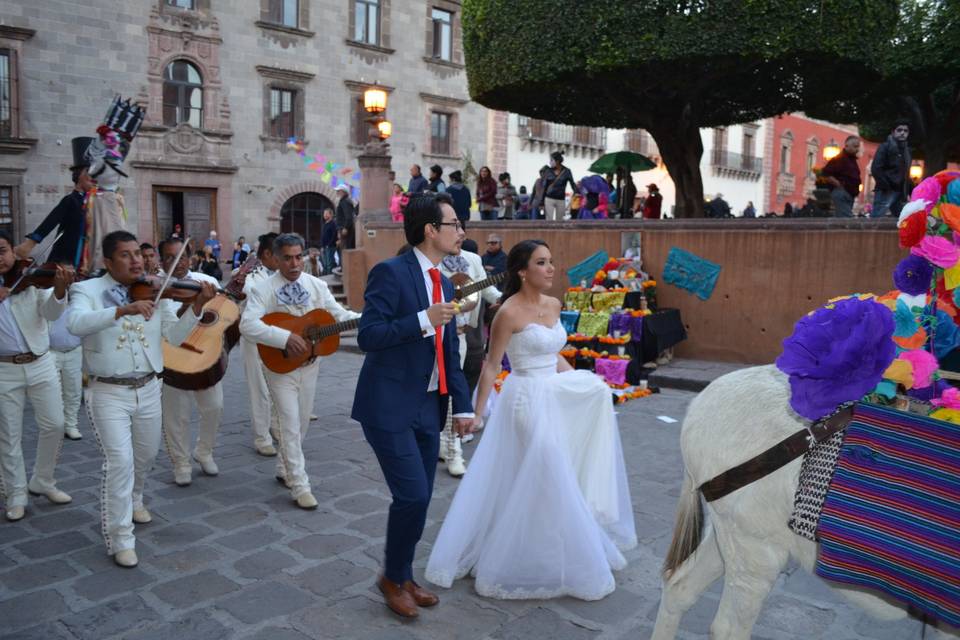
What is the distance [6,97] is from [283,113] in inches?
325

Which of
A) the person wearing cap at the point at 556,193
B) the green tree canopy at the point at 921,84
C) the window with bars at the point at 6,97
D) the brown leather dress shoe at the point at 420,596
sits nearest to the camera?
the brown leather dress shoe at the point at 420,596

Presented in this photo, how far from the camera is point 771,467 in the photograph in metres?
2.89

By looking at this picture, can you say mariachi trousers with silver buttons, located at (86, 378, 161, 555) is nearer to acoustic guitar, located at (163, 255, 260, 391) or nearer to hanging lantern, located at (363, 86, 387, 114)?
acoustic guitar, located at (163, 255, 260, 391)

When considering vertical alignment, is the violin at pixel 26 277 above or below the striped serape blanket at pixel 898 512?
above

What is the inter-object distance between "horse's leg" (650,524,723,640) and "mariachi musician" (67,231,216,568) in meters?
3.22

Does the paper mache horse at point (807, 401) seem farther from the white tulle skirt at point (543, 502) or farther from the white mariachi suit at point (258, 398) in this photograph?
the white mariachi suit at point (258, 398)

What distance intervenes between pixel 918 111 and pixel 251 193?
20.2 m

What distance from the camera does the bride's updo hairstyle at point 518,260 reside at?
474cm

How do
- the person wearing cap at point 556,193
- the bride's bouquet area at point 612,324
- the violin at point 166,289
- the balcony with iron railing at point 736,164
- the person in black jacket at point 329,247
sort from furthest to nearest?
the balcony with iron railing at point 736,164, the person in black jacket at point 329,247, the person wearing cap at point 556,193, the bride's bouquet area at point 612,324, the violin at point 166,289

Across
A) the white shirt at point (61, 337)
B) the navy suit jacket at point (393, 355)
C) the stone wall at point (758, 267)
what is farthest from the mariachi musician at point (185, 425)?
the stone wall at point (758, 267)

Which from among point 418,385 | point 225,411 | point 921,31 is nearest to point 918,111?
point 921,31

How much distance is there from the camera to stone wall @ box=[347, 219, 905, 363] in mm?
10023

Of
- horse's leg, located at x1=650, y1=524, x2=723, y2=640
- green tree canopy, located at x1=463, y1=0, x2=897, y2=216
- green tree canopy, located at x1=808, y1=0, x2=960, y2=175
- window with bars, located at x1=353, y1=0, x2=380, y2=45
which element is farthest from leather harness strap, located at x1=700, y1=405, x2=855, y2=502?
window with bars, located at x1=353, y1=0, x2=380, y2=45

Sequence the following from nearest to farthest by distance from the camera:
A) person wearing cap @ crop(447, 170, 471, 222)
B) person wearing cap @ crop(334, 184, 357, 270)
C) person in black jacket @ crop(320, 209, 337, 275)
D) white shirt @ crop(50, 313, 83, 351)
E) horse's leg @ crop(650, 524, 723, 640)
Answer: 1. horse's leg @ crop(650, 524, 723, 640)
2. white shirt @ crop(50, 313, 83, 351)
3. person wearing cap @ crop(447, 170, 471, 222)
4. person wearing cap @ crop(334, 184, 357, 270)
5. person in black jacket @ crop(320, 209, 337, 275)
